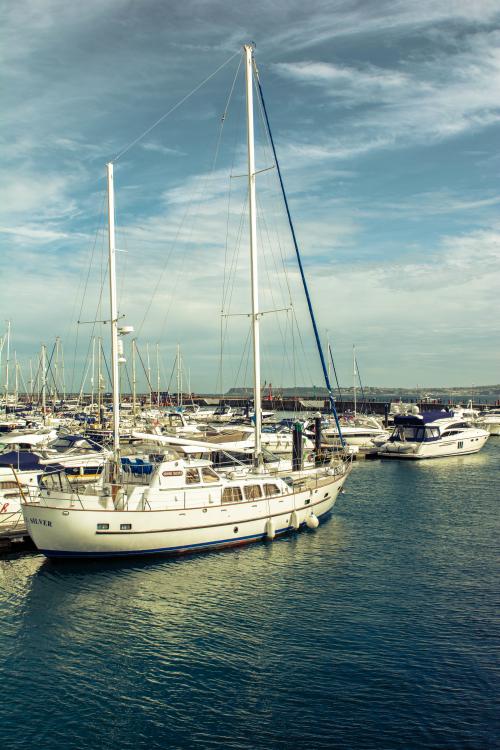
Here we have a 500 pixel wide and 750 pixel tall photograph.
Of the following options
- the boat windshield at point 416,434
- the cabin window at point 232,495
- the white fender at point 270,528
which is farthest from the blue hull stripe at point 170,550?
the boat windshield at point 416,434

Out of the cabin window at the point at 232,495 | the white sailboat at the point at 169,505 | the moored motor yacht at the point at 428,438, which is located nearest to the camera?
the white sailboat at the point at 169,505

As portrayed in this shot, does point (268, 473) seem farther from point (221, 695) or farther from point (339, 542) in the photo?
point (221, 695)

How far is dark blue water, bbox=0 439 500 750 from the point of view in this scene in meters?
15.0

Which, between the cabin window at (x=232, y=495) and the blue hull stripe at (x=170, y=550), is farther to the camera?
the cabin window at (x=232, y=495)

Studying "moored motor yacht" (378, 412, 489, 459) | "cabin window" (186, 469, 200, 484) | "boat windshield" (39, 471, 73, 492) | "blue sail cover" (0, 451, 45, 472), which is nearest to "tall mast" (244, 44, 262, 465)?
"cabin window" (186, 469, 200, 484)

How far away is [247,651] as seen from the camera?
19062 millimetres

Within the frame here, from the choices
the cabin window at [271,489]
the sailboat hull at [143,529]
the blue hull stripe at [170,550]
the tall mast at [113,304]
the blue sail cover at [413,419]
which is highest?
the tall mast at [113,304]

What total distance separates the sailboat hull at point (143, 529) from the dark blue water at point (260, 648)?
0.79 metres

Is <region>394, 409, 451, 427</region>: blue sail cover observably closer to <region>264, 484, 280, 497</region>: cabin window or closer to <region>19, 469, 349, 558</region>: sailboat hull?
<region>264, 484, 280, 497</region>: cabin window

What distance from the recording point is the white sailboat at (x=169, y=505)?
27.1m

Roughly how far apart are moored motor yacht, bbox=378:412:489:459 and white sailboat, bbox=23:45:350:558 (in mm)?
34907

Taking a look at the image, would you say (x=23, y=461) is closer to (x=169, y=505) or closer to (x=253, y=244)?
(x=169, y=505)

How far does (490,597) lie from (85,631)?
47.8 feet

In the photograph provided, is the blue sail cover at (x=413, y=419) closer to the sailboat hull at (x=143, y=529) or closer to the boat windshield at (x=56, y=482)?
the sailboat hull at (x=143, y=529)
